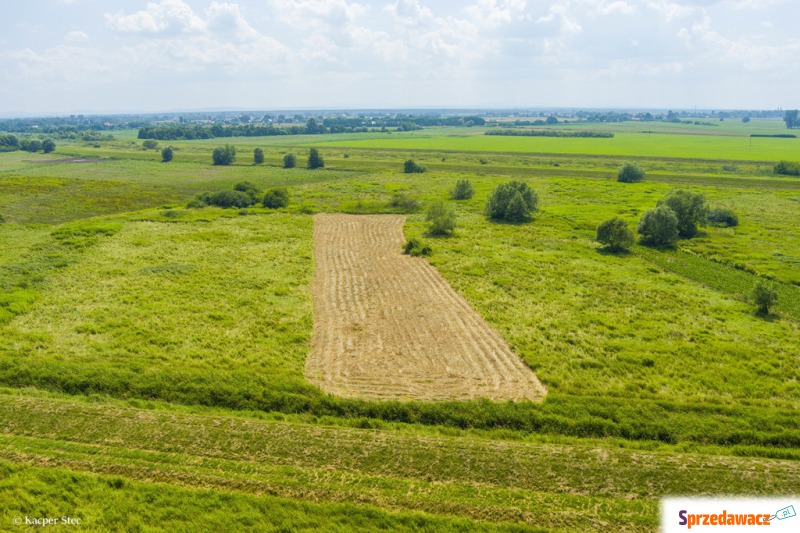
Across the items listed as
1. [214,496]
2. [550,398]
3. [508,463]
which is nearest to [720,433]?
[550,398]

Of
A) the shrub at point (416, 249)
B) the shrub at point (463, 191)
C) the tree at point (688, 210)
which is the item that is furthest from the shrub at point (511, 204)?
the shrub at point (416, 249)

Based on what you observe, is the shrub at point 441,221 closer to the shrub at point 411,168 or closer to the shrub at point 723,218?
the shrub at point 723,218

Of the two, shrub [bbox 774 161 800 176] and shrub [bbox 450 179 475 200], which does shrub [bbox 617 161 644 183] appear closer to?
shrub [bbox 774 161 800 176]

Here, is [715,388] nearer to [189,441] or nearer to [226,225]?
[189,441]

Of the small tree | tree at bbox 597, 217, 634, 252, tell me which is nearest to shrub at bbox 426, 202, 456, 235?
tree at bbox 597, 217, 634, 252

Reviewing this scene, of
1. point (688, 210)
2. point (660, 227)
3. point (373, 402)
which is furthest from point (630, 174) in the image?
point (373, 402)

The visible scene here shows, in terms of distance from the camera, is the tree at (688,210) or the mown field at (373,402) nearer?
the mown field at (373,402)

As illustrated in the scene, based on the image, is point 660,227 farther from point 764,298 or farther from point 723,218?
point 764,298
